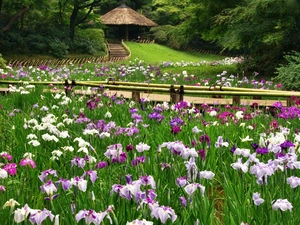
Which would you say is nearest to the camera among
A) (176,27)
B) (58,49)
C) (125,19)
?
(176,27)

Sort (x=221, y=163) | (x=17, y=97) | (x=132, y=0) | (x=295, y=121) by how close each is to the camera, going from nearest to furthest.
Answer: (x=221, y=163) → (x=295, y=121) → (x=17, y=97) → (x=132, y=0)

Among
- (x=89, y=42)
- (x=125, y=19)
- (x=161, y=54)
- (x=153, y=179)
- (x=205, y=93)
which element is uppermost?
(x=125, y=19)

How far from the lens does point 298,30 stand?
15.2 m

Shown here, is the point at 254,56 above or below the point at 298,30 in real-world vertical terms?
below

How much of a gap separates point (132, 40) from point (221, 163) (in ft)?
149

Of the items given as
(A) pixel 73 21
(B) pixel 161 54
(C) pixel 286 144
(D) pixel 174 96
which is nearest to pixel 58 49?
(A) pixel 73 21

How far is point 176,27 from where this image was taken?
19.1m

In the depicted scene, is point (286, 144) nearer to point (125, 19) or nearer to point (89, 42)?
point (89, 42)

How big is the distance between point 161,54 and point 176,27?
22256mm

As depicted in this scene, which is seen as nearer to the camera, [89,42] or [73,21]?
[73,21]

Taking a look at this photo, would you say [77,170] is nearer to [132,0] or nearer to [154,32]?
[154,32]

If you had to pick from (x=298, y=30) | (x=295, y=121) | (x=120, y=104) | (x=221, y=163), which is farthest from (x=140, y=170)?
(x=298, y=30)

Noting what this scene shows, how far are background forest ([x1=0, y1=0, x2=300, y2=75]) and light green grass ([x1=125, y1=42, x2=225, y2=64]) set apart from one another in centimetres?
205

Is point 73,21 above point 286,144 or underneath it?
above
